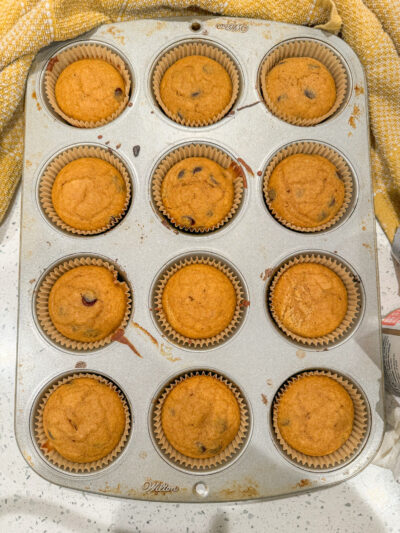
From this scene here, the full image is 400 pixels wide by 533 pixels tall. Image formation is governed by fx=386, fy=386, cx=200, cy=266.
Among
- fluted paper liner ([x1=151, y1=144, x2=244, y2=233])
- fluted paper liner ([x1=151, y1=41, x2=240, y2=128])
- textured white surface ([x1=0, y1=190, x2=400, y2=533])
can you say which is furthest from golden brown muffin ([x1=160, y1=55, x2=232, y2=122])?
textured white surface ([x1=0, y1=190, x2=400, y2=533])

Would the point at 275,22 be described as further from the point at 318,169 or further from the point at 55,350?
the point at 55,350

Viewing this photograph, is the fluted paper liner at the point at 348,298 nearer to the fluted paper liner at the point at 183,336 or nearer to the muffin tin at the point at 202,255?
the muffin tin at the point at 202,255

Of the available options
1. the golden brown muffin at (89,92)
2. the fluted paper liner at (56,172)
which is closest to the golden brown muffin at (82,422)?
the fluted paper liner at (56,172)

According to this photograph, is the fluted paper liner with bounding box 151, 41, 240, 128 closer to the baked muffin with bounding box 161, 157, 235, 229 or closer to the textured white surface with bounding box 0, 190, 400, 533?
the baked muffin with bounding box 161, 157, 235, 229

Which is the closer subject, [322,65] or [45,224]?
[45,224]

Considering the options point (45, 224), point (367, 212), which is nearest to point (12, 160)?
point (45, 224)
